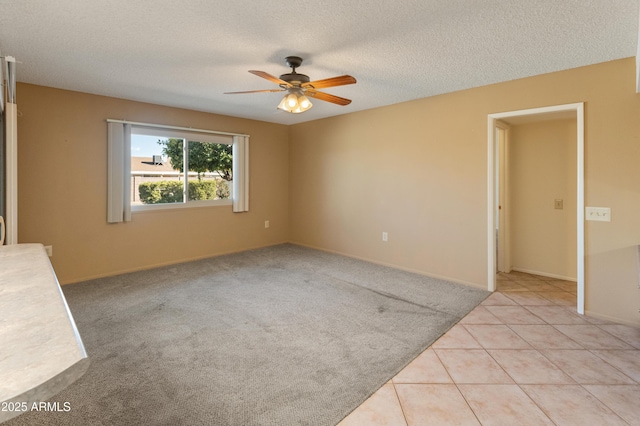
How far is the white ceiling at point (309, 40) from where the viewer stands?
2010 mm

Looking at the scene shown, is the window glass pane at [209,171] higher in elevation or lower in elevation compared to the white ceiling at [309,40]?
lower

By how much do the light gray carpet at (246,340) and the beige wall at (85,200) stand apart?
40 cm

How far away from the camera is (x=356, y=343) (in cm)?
244

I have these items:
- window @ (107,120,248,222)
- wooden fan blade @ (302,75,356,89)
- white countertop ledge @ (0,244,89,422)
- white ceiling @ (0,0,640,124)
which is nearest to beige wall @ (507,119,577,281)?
white ceiling @ (0,0,640,124)

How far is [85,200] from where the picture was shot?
393 cm

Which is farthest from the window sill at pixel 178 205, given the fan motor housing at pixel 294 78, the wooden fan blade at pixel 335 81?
the wooden fan blade at pixel 335 81

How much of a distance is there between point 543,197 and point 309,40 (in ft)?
12.1

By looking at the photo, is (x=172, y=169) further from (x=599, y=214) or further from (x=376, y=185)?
(x=599, y=214)

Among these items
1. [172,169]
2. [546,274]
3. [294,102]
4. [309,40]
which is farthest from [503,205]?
[172,169]

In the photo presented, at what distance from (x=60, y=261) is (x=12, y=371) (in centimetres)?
411

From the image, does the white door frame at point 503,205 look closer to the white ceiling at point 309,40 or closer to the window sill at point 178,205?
the white ceiling at point 309,40

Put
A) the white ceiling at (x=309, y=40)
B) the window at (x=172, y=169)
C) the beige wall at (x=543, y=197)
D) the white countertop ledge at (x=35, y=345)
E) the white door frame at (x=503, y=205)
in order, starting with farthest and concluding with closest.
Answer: the white door frame at (x=503, y=205)
the window at (x=172, y=169)
the beige wall at (x=543, y=197)
the white ceiling at (x=309, y=40)
the white countertop ledge at (x=35, y=345)

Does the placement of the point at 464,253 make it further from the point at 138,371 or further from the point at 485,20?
the point at 138,371

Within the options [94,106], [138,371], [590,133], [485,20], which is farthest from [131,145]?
[590,133]
